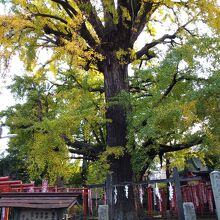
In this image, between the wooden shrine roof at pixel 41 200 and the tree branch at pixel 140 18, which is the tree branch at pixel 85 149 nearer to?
the tree branch at pixel 140 18

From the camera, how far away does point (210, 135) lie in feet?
25.8

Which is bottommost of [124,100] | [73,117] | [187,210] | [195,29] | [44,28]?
[187,210]

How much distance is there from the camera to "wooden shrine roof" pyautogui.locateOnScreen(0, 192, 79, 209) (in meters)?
4.79

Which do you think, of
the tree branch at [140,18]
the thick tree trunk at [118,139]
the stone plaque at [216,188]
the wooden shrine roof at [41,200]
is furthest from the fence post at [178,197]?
the tree branch at [140,18]

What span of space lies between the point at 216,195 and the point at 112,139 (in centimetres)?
447

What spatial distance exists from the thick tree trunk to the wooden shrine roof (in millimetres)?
3771

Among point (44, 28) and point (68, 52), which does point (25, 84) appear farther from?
point (68, 52)

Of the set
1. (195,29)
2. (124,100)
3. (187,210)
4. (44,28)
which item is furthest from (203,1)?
(187,210)

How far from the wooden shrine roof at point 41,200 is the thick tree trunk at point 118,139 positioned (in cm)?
377

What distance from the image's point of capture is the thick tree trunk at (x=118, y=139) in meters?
9.35

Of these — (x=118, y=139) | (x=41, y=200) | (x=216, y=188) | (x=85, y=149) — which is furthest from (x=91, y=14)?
(x=41, y=200)

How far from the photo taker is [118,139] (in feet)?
33.5

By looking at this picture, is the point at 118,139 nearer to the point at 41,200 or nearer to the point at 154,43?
the point at 154,43

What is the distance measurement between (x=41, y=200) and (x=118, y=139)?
215 inches
